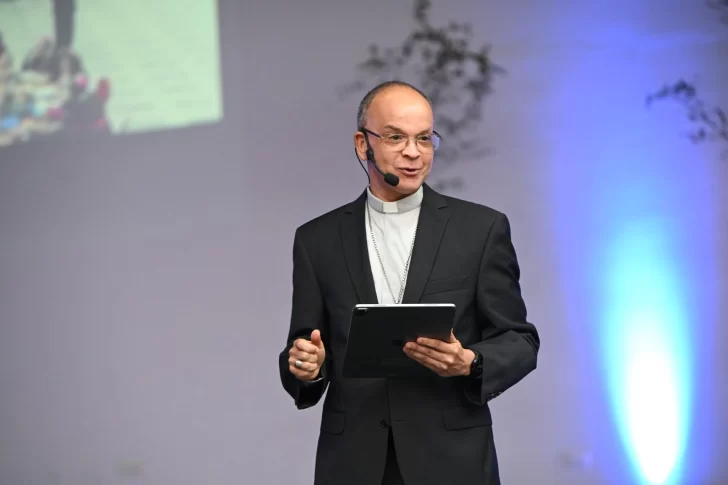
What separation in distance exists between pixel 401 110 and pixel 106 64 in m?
2.43

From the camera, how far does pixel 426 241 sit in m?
2.18

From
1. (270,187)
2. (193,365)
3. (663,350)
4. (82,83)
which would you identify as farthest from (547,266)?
(82,83)

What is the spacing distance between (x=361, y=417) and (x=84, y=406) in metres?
2.54

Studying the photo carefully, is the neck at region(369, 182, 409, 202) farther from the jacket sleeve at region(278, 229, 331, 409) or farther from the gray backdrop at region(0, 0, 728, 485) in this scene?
the gray backdrop at region(0, 0, 728, 485)

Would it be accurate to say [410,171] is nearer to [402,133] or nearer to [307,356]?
[402,133]

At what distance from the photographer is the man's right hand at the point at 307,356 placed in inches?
77.4

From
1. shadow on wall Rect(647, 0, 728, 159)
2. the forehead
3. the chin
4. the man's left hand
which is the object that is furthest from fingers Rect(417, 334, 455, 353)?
shadow on wall Rect(647, 0, 728, 159)

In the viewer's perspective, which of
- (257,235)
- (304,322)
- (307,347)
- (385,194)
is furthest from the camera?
(257,235)

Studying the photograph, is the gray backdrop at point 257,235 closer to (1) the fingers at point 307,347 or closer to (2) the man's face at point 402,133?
(2) the man's face at point 402,133

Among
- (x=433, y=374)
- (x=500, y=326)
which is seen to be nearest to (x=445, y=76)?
(x=500, y=326)

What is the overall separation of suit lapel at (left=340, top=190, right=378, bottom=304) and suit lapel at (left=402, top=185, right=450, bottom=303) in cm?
9

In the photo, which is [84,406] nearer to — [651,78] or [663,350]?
[663,350]

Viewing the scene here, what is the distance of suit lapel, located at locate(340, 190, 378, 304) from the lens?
2.16 metres

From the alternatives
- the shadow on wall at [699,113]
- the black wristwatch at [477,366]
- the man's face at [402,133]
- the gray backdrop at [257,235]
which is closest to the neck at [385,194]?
the man's face at [402,133]
